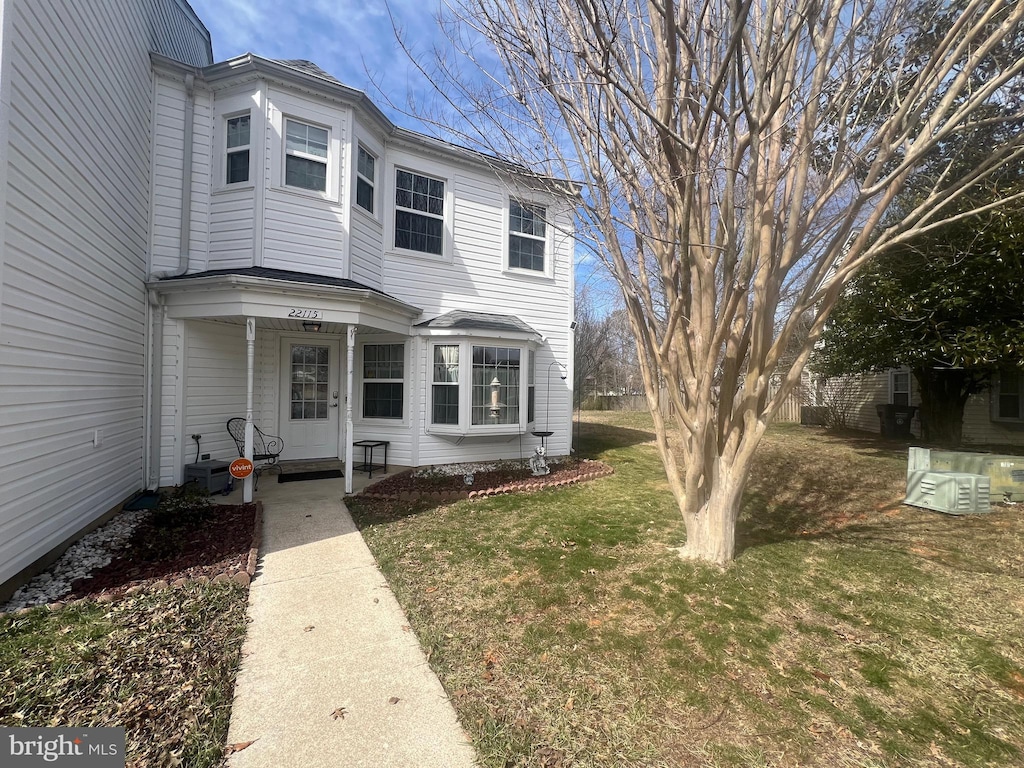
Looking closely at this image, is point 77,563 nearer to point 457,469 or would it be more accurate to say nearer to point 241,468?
point 241,468

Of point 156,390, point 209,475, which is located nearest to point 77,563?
point 209,475

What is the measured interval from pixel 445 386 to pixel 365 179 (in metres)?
3.82

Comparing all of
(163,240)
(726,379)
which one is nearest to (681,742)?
(726,379)

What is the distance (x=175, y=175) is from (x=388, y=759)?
794cm

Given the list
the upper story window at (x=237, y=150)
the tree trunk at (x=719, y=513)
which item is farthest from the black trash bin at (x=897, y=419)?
the upper story window at (x=237, y=150)

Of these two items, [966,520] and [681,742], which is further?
[966,520]

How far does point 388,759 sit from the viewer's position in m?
2.05

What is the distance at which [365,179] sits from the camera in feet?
25.1

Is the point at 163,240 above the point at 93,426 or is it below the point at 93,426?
above

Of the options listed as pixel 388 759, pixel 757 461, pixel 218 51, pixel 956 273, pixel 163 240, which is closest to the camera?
pixel 388 759

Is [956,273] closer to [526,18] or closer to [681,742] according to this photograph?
[526,18]

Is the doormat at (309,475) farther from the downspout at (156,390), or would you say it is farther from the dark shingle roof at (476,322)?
the dark shingle roof at (476,322)

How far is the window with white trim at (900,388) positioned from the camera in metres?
13.8

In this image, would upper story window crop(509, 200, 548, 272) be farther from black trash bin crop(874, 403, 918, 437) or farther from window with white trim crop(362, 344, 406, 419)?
black trash bin crop(874, 403, 918, 437)
